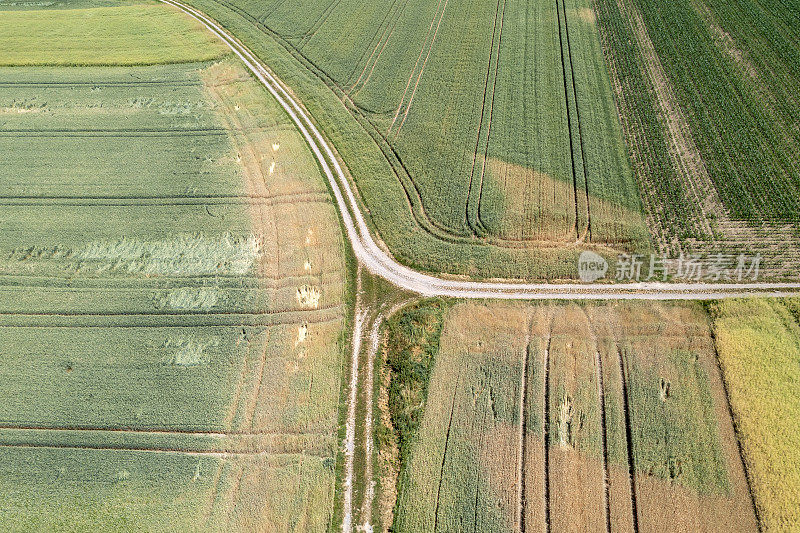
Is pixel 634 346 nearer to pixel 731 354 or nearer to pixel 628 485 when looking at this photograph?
pixel 731 354

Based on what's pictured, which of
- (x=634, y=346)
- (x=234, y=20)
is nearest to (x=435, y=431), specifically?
(x=634, y=346)

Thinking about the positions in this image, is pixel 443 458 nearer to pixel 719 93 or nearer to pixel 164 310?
pixel 164 310

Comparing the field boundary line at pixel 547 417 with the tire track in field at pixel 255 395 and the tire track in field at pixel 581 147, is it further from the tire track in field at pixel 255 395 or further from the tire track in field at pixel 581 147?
the tire track in field at pixel 255 395

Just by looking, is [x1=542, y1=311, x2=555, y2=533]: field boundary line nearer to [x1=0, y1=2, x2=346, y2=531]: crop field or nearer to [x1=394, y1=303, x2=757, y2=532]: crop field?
[x1=394, y1=303, x2=757, y2=532]: crop field

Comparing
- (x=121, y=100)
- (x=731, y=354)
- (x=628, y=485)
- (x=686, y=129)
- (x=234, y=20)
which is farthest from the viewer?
(x=234, y=20)

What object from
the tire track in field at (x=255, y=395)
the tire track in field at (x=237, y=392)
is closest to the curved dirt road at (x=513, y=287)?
the tire track in field at (x=255, y=395)

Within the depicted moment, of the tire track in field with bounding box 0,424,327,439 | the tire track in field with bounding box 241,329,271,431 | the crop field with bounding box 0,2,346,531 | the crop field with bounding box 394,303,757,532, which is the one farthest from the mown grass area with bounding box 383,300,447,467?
the tire track in field with bounding box 241,329,271,431
